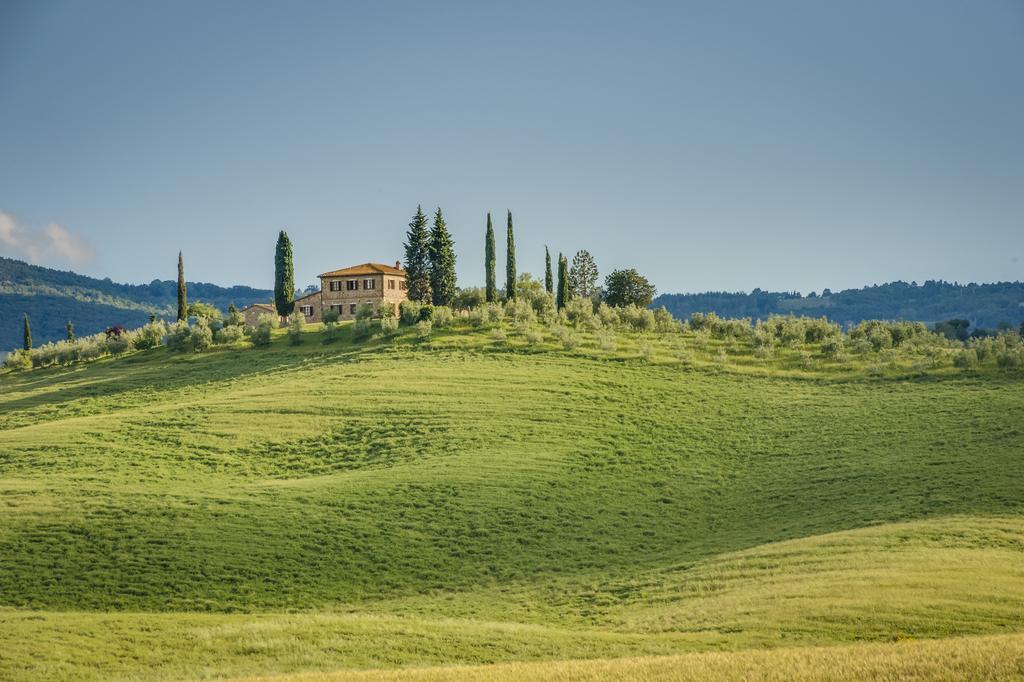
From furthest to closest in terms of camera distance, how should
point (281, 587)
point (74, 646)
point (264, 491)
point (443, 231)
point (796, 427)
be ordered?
point (443, 231) → point (796, 427) → point (264, 491) → point (281, 587) → point (74, 646)

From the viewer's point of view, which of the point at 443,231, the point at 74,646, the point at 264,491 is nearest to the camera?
the point at 74,646

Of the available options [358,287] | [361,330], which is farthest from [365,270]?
[361,330]

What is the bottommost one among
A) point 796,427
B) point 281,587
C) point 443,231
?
point 281,587

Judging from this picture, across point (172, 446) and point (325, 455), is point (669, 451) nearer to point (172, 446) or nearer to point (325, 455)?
point (325, 455)

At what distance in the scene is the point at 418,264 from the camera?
102 metres

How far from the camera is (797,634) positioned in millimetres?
24828

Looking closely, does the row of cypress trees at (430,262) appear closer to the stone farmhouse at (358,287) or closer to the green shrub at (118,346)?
the stone farmhouse at (358,287)

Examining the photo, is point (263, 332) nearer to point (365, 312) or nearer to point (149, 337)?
point (365, 312)

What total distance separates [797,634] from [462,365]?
50745mm

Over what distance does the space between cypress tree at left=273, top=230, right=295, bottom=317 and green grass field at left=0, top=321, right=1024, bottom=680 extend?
924 inches

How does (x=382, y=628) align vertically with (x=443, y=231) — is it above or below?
below

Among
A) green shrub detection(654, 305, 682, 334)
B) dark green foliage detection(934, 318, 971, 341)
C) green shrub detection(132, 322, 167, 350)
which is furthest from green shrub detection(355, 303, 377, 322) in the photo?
dark green foliage detection(934, 318, 971, 341)

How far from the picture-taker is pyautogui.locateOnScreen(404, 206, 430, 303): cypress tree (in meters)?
101

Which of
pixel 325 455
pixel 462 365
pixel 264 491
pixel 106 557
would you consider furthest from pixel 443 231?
pixel 106 557
